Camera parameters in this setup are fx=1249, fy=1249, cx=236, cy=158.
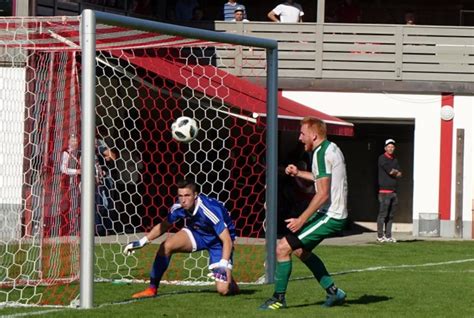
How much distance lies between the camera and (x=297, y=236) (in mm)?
10984

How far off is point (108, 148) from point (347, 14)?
1233 cm

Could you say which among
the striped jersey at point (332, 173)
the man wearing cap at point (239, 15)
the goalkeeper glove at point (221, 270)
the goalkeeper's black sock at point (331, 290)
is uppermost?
the man wearing cap at point (239, 15)

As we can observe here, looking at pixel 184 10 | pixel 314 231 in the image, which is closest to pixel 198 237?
pixel 314 231

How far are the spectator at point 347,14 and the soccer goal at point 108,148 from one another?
6273mm

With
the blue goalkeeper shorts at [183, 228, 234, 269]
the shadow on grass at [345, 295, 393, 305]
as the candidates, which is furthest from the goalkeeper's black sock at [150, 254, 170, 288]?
the shadow on grass at [345, 295, 393, 305]

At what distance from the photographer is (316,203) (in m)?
10.7

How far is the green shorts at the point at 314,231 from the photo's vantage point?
11.0m

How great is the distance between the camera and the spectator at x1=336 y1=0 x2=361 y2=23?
2769 centimetres

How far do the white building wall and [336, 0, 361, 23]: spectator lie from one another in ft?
10.6

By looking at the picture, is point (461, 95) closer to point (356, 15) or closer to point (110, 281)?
point (356, 15)

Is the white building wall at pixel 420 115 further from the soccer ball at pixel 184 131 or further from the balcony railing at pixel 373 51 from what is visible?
the soccer ball at pixel 184 131

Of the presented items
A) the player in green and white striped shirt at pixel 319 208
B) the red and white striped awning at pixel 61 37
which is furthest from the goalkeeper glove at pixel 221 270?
the red and white striped awning at pixel 61 37

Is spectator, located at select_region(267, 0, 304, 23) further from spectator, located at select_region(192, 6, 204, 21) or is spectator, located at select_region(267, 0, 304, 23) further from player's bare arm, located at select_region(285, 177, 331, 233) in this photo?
player's bare arm, located at select_region(285, 177, 331, 233)

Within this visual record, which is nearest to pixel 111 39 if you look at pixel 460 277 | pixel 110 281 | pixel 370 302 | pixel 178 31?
pixel 178 31
